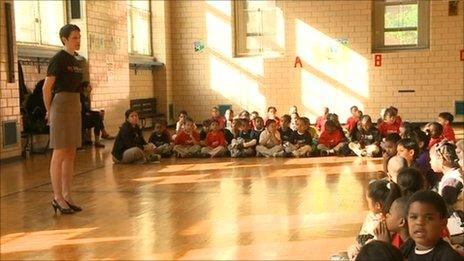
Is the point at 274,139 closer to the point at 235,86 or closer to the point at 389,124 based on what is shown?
the point at 389,124

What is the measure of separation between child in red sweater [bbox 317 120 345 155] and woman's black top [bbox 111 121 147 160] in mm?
2791

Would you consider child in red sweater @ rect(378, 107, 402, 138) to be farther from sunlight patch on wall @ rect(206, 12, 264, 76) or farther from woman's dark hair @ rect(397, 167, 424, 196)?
woman's dark hair @ rect(397, 167, 424, 196)

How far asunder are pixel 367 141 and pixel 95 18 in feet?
19.3

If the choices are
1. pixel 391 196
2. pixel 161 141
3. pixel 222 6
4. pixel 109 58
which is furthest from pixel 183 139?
pixel 391 196

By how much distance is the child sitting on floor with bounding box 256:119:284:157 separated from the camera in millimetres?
9086

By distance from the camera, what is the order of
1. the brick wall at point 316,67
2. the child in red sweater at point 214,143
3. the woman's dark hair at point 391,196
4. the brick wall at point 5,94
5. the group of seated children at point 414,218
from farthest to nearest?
the brick wall at point 316,67 < the child in red sweater at point 214,143 < the brick wall at point 5,94 < the woman's dark hair at point 391,196 < the group of seated children at point 414,218

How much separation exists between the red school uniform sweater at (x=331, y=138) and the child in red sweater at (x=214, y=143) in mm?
1540

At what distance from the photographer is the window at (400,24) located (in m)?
14.0

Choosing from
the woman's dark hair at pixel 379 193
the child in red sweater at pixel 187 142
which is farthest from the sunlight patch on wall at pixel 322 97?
the woman's dark hair at pixel 379 193

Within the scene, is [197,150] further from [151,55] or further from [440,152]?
[151,55]

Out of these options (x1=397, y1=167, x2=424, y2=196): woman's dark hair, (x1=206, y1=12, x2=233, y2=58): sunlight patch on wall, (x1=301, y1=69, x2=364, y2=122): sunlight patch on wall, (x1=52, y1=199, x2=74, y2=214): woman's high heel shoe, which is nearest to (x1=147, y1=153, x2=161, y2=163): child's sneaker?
(x1=52, y1=199, x2=74, y2=214): woman's high heel shoe

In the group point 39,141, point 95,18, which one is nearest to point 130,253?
point 39,141

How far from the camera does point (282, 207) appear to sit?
5109 millimetres

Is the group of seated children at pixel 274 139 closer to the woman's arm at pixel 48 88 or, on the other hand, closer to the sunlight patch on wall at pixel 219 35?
the woman's arm at pixel 48 88
